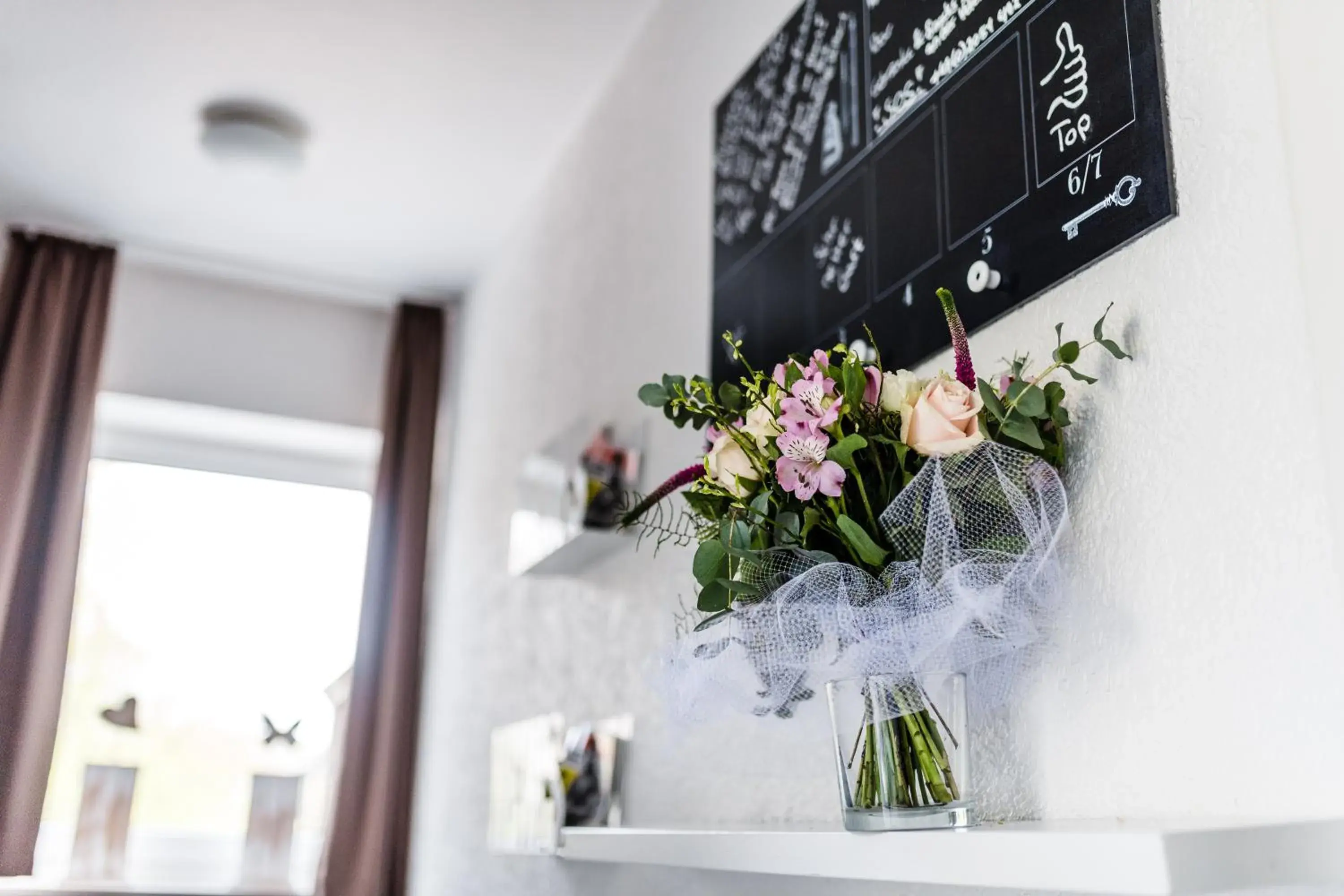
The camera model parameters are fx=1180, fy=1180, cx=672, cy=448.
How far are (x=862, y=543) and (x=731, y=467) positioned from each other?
0.50ft

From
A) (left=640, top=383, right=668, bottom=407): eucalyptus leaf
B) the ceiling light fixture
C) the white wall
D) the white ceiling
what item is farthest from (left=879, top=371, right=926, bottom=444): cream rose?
the white wall

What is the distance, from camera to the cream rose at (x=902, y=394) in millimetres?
979

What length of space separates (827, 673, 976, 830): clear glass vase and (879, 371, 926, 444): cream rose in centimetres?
20

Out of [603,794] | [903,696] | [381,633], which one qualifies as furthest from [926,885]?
[381,633]

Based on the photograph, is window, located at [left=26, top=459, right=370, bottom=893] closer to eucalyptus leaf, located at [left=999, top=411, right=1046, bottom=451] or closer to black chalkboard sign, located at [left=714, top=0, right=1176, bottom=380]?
black chalkboard sign, located at [left=714, top=0, right=1176, bottom=380]

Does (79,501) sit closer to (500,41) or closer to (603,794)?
(500,41)

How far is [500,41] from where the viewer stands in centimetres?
234

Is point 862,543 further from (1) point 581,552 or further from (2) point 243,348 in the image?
(2) point 243,348

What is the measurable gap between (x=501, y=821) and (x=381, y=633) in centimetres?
102

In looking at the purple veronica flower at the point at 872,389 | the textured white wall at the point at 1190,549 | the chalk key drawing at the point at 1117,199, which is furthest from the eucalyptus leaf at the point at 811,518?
the chalk key drawing at the point at 1117,199

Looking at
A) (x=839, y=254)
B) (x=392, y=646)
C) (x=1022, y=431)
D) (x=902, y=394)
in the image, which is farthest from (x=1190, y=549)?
(x=392, y=646)

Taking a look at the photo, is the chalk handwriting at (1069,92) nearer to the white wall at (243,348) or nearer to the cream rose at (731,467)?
the cream rose at (731,467)

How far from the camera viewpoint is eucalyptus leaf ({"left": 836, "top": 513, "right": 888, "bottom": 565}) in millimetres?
967

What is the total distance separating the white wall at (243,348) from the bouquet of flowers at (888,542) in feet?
8.29
